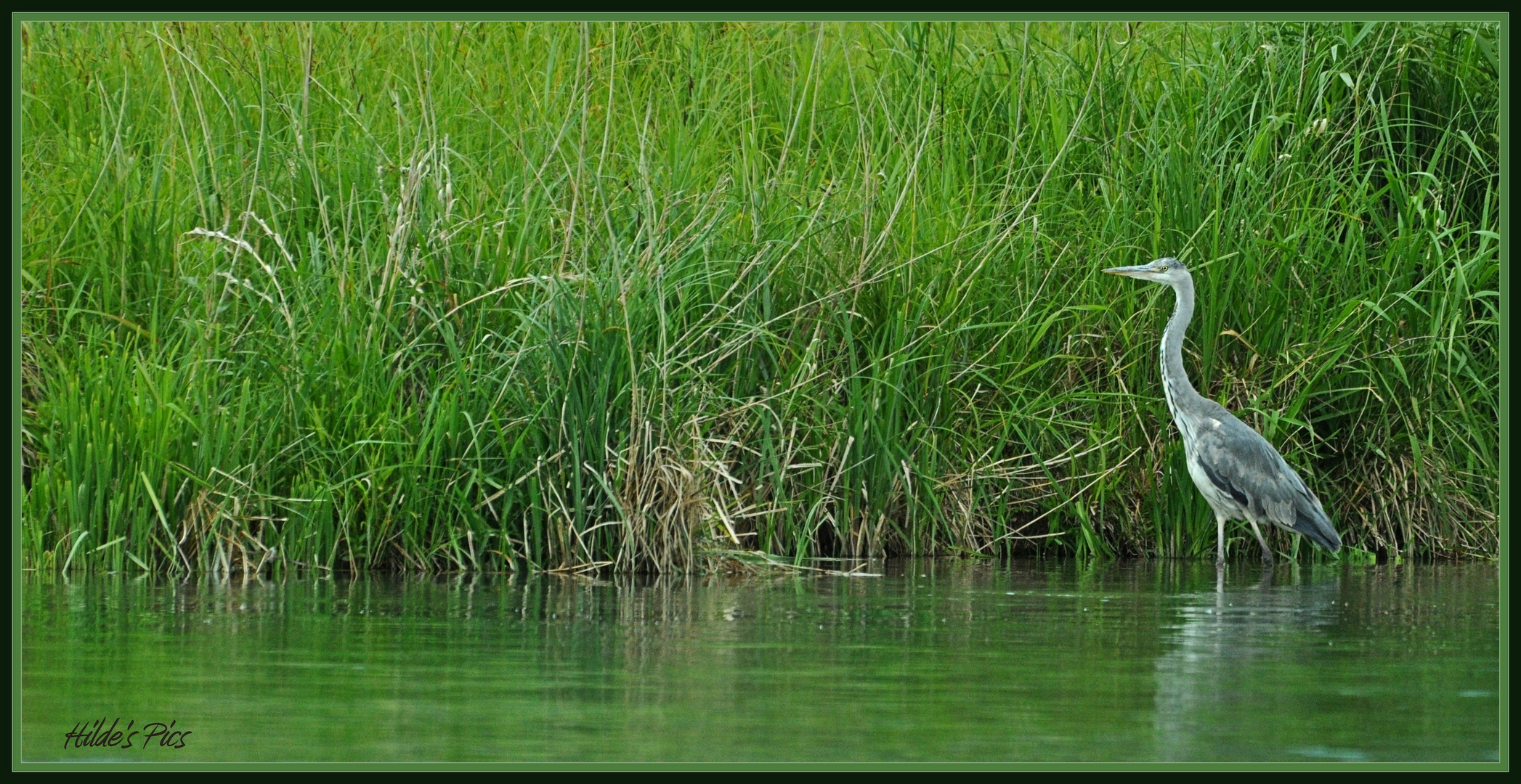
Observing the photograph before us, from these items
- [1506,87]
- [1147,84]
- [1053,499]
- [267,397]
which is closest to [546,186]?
[267,397]

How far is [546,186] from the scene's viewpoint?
916cm

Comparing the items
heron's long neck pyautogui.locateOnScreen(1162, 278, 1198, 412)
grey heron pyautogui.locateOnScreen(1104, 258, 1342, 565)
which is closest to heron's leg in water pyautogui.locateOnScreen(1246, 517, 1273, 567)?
grey heron pyautogui.locateOnScreen(1104, 258, 1342, 565)

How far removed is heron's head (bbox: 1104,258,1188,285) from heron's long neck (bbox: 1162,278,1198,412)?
35 millimetres

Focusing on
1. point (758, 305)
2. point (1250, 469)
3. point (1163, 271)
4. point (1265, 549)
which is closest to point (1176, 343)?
point (1163, 271)

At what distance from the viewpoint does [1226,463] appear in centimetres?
862

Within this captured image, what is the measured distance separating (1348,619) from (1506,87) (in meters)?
2.63

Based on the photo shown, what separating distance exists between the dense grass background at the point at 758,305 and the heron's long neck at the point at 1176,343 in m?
0.31

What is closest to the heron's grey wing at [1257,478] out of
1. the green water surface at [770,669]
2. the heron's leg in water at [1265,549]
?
the heron's leg in water at [1265,549]

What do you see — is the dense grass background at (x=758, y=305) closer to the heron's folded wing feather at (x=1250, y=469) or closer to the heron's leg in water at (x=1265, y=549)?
the heron's leg in water at (x=1265, y=549)

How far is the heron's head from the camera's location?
9164 mm

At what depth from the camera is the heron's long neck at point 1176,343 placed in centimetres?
909

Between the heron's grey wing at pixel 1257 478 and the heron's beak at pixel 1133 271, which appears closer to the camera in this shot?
the heron's grey wing at pixel 1257 478

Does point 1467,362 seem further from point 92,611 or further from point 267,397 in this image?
point 92,611

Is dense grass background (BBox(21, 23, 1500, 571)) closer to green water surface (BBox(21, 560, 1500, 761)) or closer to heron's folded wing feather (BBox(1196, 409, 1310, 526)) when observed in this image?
heron's folded wing feather (BBox(1196, 409, 1310, 526))
